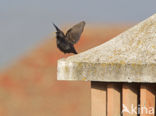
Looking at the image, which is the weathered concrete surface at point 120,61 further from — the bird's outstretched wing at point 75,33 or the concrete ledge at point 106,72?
the bird's outstretched wing at point 75,33

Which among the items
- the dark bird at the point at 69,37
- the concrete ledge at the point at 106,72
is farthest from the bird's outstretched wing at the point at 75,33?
the concrete ledge at the point at 106,72

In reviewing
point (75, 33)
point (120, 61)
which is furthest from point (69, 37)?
point (120, 61)

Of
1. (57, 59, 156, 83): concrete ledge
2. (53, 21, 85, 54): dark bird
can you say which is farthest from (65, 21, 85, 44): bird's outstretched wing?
(57, 59, 156, 83): concrete ledge

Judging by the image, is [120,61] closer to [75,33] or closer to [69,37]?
[75,33]

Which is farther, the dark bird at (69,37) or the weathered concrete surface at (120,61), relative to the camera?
the dark bird at (69,37)

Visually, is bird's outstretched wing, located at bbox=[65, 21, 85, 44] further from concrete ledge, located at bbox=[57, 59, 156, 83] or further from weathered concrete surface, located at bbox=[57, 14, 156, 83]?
concrete ledge, located at bbox=[57, 59, 156, 83]

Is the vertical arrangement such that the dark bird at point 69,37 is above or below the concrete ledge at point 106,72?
above

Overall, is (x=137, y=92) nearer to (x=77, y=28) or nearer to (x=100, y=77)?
(x=100, y=77)
